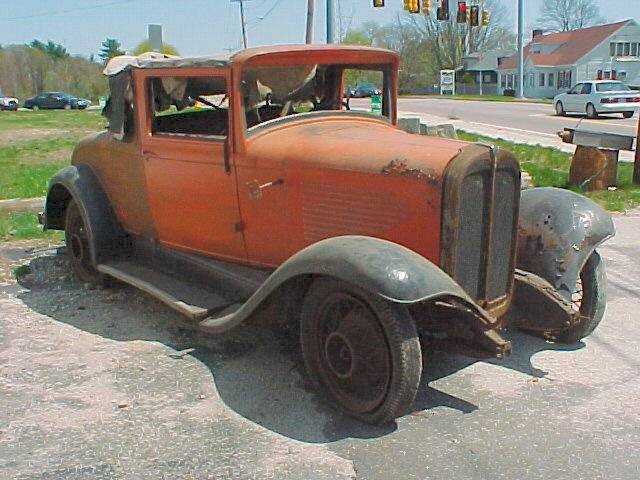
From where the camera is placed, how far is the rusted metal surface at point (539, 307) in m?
4.07

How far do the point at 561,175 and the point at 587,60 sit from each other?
49766mm

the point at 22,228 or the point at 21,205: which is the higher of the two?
the point at 21,205

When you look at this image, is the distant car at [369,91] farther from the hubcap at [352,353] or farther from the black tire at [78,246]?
the black tire at [78,246]

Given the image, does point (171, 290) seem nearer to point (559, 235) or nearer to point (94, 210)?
point (94, 210)

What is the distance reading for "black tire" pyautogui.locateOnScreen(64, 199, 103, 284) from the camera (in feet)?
18.7

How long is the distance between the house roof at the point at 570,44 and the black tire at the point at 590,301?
55561mm

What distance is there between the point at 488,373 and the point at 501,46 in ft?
256

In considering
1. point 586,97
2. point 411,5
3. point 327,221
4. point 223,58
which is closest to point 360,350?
point 327,221

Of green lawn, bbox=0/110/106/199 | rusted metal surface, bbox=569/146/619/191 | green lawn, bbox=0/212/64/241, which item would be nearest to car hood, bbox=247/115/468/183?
green lawn, bbox=0/212/64/241

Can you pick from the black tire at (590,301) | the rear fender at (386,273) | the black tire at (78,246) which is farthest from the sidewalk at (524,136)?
the rear fender at (386,273)

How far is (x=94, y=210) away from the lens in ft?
17.9

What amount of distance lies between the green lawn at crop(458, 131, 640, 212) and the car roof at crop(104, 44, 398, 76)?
371 centimetres

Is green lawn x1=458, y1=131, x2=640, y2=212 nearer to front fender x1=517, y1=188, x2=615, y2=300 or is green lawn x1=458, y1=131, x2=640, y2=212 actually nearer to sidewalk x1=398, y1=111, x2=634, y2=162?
sidewalk x1=398, y1=111, x2=634, y2=162

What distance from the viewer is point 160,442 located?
3359 millimetres
